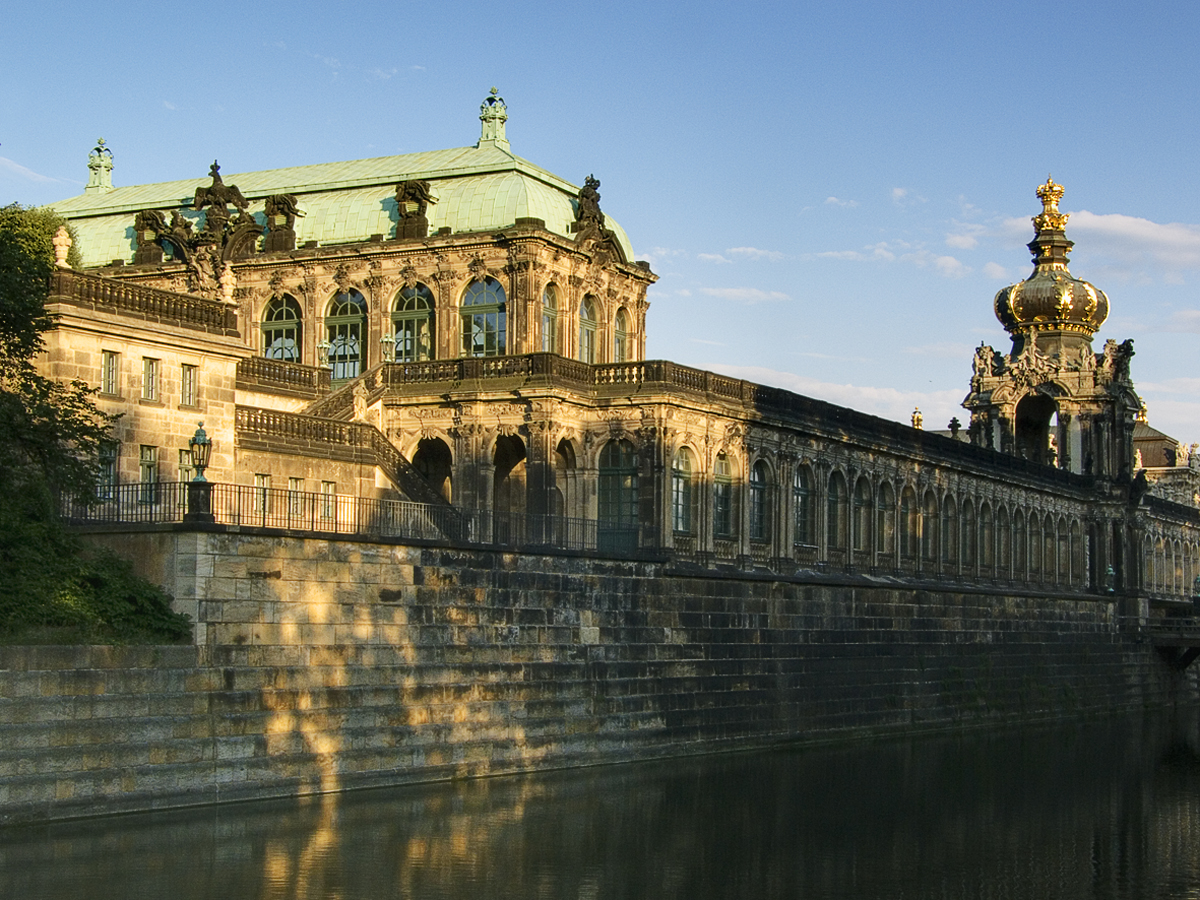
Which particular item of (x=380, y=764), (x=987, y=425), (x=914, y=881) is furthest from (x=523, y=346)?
(x=987, y=425)

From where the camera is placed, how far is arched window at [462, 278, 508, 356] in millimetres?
64562

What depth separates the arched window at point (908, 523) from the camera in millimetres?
75250

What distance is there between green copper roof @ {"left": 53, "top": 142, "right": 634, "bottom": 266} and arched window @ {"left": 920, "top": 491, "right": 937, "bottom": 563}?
16.9m

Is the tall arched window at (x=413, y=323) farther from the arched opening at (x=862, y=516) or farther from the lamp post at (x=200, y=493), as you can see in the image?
the lamp post at (x=200, y=493)

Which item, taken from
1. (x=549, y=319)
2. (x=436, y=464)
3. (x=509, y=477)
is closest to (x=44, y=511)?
(x=509, y=477)

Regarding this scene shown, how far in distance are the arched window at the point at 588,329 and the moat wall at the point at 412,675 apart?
11.9 m

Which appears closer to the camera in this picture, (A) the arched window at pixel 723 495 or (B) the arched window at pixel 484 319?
(A) the arched window at pixel 723 495

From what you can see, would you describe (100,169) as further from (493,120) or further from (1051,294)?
(1051,294)

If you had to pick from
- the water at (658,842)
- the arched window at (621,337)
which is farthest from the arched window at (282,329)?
the water at (658,842)

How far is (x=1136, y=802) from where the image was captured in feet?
154

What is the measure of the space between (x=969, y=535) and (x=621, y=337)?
21.9 m

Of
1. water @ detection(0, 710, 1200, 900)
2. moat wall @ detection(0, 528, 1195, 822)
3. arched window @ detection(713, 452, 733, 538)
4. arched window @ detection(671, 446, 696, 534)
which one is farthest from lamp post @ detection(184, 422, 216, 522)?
arched window @ detection(713, 452, 733, 538)

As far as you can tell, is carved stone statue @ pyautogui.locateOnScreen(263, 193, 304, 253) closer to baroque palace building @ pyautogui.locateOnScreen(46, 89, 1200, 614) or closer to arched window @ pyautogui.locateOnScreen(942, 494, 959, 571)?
baroque palace building @ pyautogui.locateOnScreen(46, 89, 1200, 614)

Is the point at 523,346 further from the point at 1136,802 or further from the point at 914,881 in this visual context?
the point at 914,881
